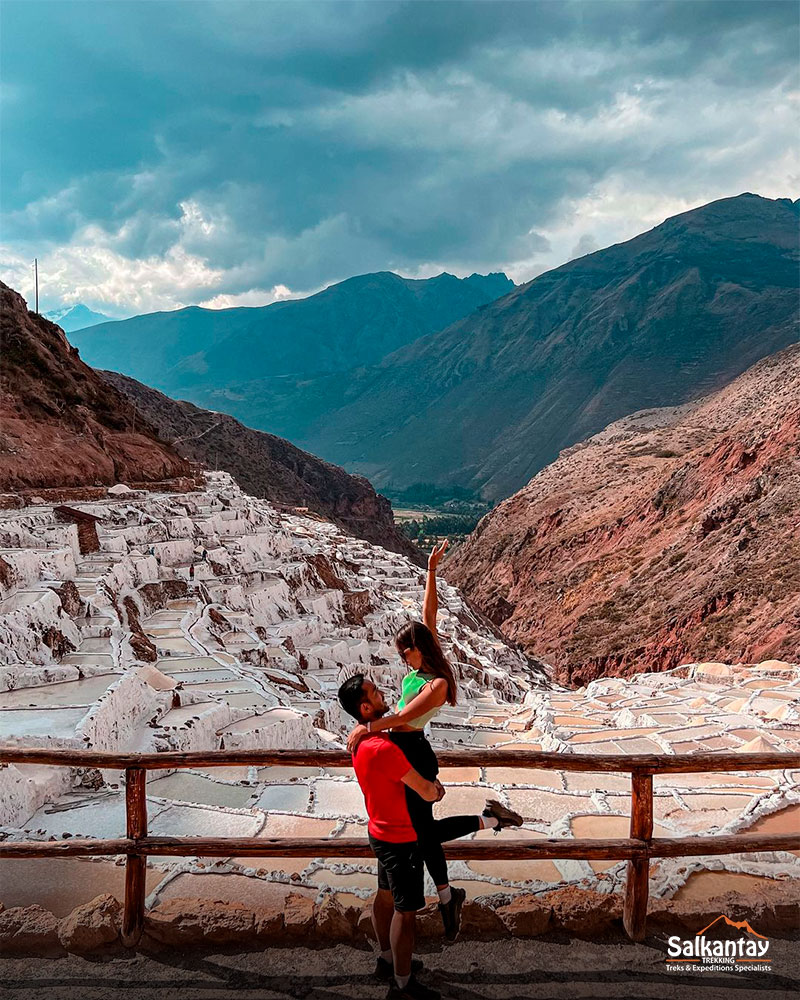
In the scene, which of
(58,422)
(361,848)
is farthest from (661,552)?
(361,848)

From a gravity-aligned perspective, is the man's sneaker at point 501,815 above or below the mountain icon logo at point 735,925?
above

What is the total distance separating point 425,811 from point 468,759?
21.7 inches

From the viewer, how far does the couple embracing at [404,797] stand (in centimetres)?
364

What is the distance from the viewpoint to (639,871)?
4117 mm

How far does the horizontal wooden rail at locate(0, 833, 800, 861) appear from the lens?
13.6 feet

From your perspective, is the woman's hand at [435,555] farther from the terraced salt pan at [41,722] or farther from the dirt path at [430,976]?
the terraced salt pan at [41,722]

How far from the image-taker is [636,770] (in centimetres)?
420

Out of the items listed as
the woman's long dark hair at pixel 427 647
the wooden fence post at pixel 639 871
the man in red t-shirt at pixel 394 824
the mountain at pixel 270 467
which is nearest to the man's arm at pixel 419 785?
the man in red t-shirt at pixel 394 824

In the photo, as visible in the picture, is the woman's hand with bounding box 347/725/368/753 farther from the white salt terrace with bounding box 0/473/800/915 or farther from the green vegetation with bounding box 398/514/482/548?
the green vegetation with bounding box 398/514/482/548

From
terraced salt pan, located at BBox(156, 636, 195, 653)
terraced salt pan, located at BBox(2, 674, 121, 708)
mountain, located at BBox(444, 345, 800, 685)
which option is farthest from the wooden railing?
mountain, located at BBox(444, 345, 800, 685)

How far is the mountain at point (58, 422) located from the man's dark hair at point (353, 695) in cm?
2695

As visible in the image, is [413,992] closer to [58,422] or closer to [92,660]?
[92,660]

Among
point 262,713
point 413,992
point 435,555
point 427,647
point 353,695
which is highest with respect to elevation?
point 435,555

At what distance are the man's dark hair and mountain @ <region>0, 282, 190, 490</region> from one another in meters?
26.9
